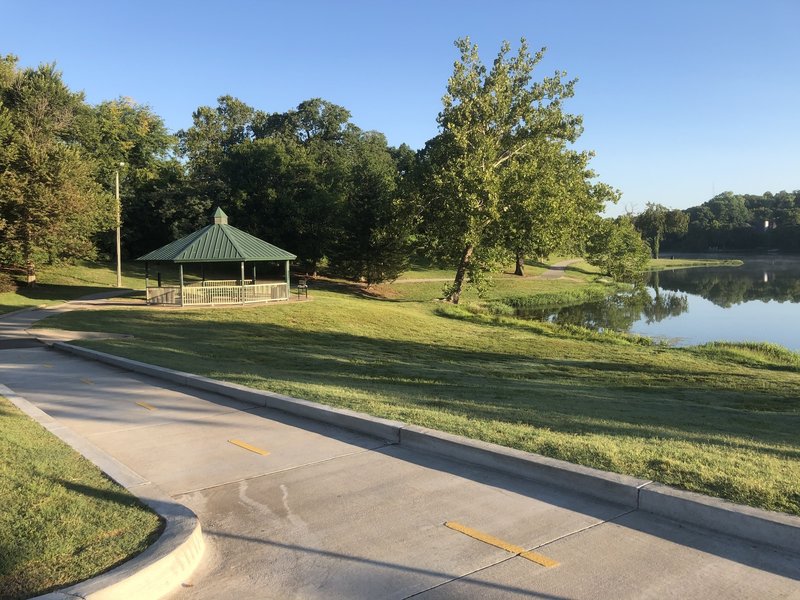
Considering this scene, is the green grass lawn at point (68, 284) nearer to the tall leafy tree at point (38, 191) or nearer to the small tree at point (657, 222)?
the tall leafy tree at point (38, 191)

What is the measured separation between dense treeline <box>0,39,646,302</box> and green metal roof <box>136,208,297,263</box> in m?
7.00

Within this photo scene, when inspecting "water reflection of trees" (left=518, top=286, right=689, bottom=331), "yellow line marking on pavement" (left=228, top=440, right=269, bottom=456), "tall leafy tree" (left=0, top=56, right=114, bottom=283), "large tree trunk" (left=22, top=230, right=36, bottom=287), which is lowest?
"water reflection of trees" (left=518, top=286, right=689, bottom=331)

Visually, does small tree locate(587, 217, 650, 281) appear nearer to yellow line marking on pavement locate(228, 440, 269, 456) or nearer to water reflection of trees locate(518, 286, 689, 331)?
water reflection of trees locate(518, 286, 689, 331)

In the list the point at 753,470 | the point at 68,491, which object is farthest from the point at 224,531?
the point at 753,470

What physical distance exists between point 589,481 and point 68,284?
4024cm

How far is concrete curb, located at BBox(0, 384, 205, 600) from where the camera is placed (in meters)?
3.37

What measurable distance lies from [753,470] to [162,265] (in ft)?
177

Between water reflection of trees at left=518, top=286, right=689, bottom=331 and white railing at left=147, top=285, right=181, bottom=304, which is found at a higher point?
white railing at left=147, top=285, right=181, bottom=304

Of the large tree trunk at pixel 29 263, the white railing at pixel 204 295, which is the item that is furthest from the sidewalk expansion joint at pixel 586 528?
the large tree trunk at pixel 29 263

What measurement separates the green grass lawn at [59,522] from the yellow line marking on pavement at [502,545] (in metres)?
2.15

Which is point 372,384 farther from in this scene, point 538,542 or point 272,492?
point 538,542

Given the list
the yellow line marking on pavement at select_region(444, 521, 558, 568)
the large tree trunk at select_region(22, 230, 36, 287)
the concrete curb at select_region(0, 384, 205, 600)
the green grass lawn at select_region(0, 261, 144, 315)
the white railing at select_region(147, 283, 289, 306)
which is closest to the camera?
the concrete curb at select_region(0, 384, 205, 600)

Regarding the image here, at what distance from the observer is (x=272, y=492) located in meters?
5.20

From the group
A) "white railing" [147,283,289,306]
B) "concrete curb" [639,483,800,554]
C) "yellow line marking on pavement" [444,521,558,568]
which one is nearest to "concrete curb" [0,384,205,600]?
"yellow line marking on pavement" [444,521,558,568]
